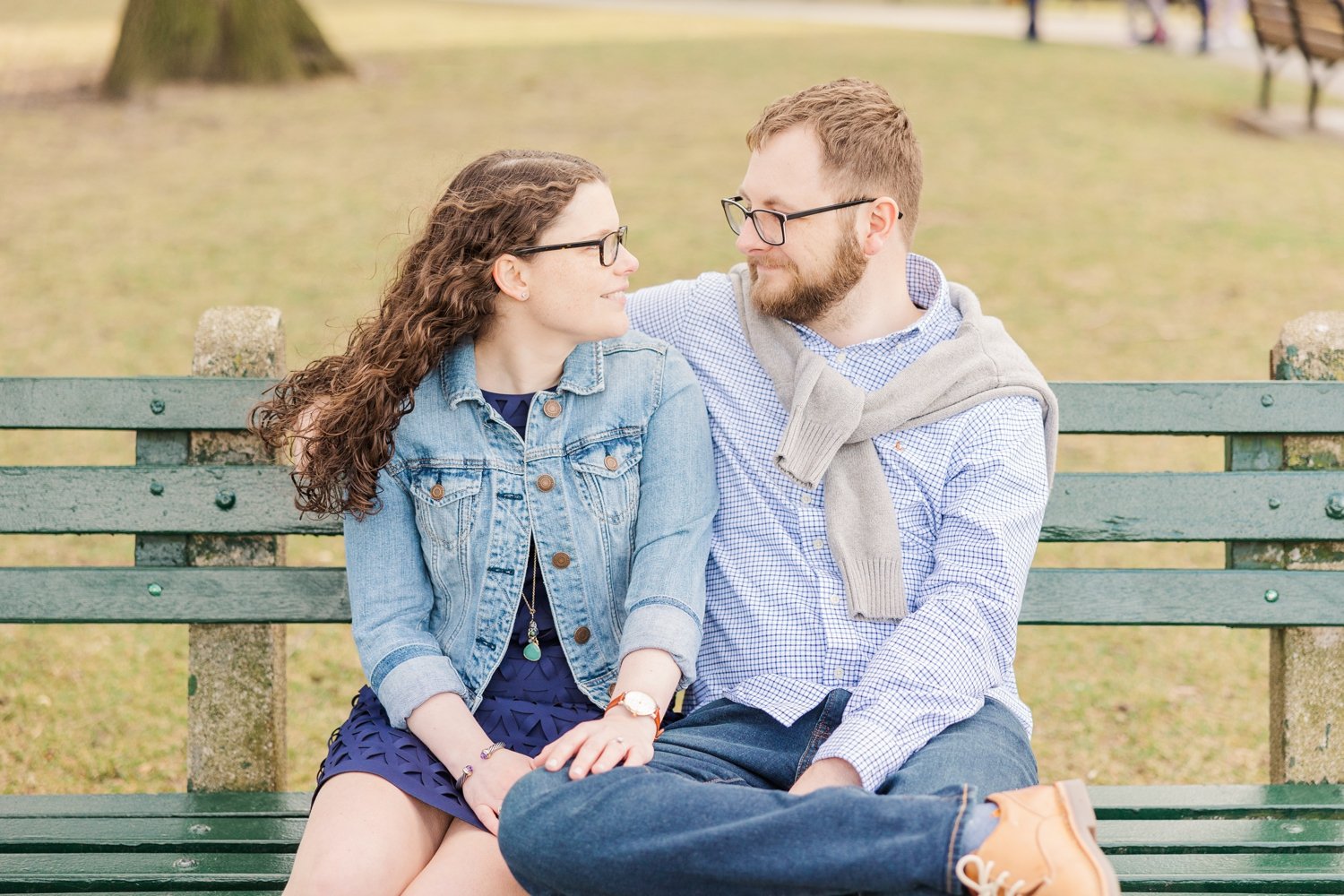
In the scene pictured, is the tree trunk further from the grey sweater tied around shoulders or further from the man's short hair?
the grey sweater tied around shoulders

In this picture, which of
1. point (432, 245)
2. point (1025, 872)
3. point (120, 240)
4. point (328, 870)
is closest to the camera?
point (1025, 872)

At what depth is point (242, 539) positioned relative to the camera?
3.37m

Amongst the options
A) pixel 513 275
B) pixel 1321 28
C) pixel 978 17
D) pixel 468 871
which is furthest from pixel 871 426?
pixel 978 17

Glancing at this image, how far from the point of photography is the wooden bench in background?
40.9ft

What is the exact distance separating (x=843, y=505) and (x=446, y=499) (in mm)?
791

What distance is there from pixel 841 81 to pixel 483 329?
92cm

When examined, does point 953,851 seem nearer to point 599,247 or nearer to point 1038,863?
point 1038,863

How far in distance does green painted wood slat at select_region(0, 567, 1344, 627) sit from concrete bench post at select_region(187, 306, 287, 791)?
0.33 feet

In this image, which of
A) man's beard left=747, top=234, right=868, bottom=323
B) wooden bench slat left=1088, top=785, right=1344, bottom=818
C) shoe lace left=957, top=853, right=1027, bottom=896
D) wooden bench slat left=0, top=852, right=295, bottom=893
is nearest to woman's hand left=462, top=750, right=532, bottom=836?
wooden bench slat left=0, top=852, right=295, bottom=893

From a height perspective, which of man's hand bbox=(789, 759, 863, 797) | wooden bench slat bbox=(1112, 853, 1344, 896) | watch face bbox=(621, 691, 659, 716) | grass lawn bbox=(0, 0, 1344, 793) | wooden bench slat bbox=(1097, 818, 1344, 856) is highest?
watch face bbox=(621, 691, 659, 716)

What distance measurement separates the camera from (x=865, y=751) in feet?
8.84

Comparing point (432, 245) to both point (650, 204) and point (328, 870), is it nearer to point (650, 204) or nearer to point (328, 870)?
point (328, 870)

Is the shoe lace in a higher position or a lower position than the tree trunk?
higher

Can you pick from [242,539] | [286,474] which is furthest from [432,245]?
[242,539]
